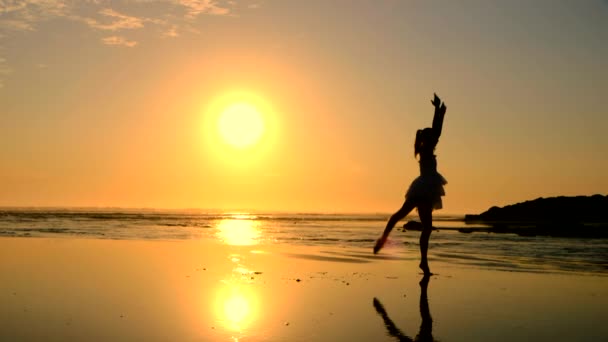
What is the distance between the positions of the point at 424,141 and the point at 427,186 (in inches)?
37.3

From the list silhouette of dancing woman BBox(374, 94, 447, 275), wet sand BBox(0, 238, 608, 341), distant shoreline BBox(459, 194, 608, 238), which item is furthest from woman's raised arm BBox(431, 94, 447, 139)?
distant shoreline BBox(459, 194, 608, 238)

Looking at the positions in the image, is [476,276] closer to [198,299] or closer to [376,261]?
[376,261]

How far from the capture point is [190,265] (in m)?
13.4

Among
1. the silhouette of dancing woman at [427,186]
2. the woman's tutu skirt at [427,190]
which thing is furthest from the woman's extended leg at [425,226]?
the woman's tutu skirt at [427,190]

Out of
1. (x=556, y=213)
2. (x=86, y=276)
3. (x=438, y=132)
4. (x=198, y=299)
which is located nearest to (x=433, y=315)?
(x=198, y=299)

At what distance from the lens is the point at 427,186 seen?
38.4 ft

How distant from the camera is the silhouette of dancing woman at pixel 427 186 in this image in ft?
38.4

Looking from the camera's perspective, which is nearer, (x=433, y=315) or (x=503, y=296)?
(x=433, y=315)

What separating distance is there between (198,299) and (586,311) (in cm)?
512

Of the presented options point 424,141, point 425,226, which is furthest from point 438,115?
point 425,226

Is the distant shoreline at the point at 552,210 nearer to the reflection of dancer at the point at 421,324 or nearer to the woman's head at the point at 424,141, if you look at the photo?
the woman's head at the point at 424,141

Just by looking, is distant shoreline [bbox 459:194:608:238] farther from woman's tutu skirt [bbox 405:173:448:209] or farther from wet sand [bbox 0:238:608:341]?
wet sand [bbox 0:238:608:341]

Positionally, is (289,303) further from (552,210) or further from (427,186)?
(552,210)

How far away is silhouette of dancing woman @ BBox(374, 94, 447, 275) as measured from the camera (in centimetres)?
1170
